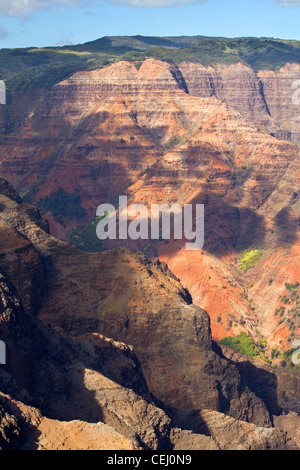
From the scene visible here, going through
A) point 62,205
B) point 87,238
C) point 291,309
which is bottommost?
point 291,309

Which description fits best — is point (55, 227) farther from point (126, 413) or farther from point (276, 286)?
point (126, 413)

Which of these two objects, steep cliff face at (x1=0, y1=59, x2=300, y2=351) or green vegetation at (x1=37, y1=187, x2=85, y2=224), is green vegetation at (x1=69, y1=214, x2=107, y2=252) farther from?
green vegetation at (x1=37, y1=187, x2=85, y2=224)

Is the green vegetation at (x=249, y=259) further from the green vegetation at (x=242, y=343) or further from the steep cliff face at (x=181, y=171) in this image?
the green vegetation at (x=242, y=343)

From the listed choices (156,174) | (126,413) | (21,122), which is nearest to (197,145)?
(156,174)

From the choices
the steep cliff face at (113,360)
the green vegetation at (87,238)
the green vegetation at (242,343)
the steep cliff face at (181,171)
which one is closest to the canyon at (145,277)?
the steep cliff face at (113,360)

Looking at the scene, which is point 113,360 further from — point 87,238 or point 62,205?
point 62,205

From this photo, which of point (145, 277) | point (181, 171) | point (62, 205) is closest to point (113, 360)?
point (145, 277)

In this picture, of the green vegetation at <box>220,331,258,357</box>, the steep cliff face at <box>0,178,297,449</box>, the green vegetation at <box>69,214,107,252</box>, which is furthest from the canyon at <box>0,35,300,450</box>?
the green vegetation at <box>69,214,107,252</box>
